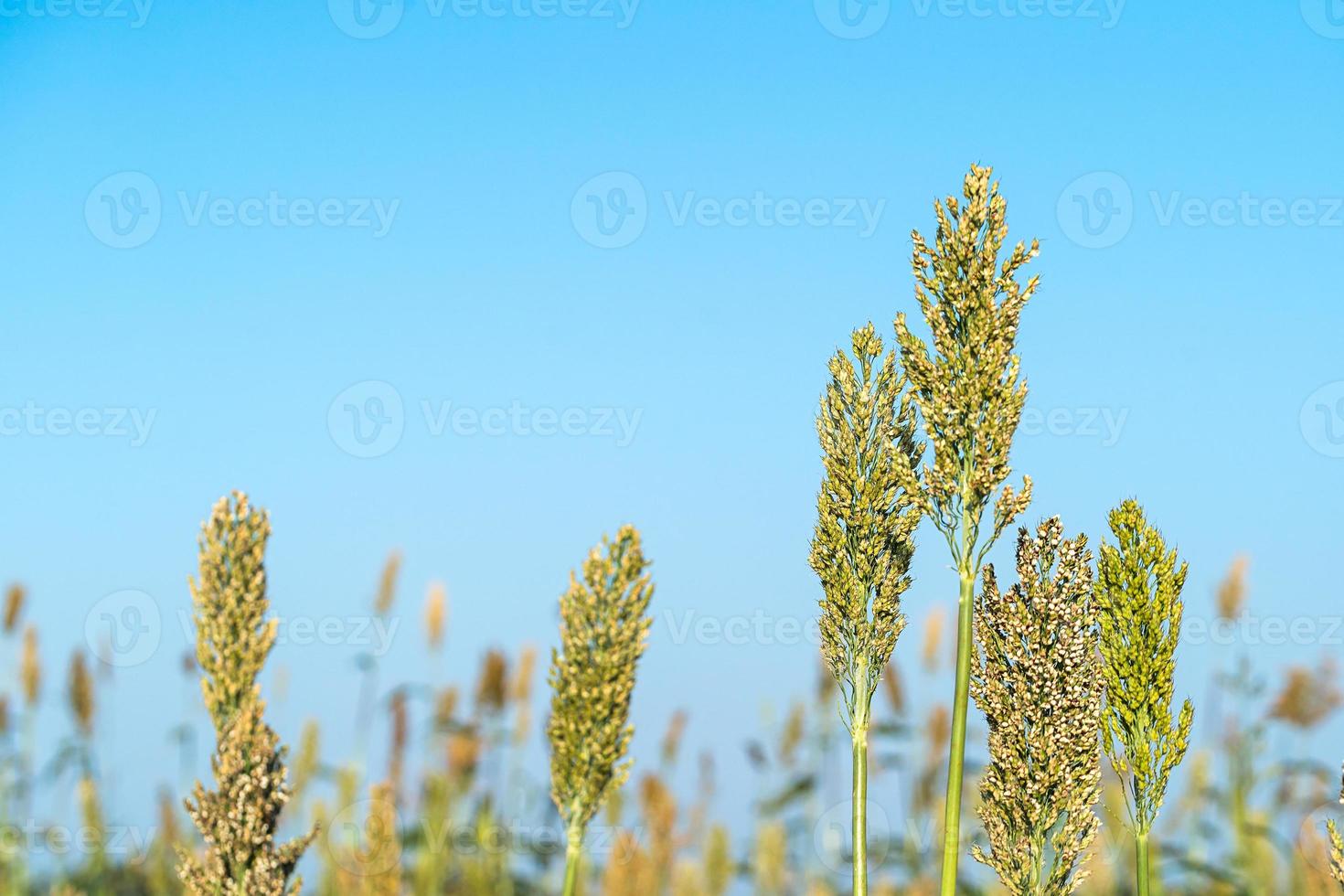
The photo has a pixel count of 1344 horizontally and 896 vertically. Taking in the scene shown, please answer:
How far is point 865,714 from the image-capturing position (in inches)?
617

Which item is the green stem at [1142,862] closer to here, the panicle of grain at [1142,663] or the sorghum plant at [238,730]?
the panicle of grain at [1142,663]

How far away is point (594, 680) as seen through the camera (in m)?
12.1

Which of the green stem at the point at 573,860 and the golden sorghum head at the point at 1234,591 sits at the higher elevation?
the golden sorghum head at the point at 1234,591

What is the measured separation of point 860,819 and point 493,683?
501 cm

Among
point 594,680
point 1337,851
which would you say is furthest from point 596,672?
point 1337,851

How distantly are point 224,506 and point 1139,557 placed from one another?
1082 cm

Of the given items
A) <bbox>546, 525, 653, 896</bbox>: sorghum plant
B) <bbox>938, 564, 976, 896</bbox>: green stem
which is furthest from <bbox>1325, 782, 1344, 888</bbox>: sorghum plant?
<bbox>546, 525, 653, 896</bbox>: sorghum plant

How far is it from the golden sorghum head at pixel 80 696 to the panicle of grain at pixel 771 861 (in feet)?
30.1

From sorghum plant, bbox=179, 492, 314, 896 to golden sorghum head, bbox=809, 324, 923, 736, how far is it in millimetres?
6292

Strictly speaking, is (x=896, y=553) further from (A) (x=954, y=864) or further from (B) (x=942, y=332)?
(A) (x=954, y=864)

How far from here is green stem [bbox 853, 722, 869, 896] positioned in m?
14.8

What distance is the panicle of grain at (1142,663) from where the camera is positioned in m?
16.8

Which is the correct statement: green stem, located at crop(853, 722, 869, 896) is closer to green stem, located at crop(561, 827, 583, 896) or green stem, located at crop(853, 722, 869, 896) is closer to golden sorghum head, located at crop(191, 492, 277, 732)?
green stem, located at crop(561, 827, 583, 896)

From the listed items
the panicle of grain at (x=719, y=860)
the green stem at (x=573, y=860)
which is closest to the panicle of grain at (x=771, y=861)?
the panicle of grain at (x=719, y=860)
